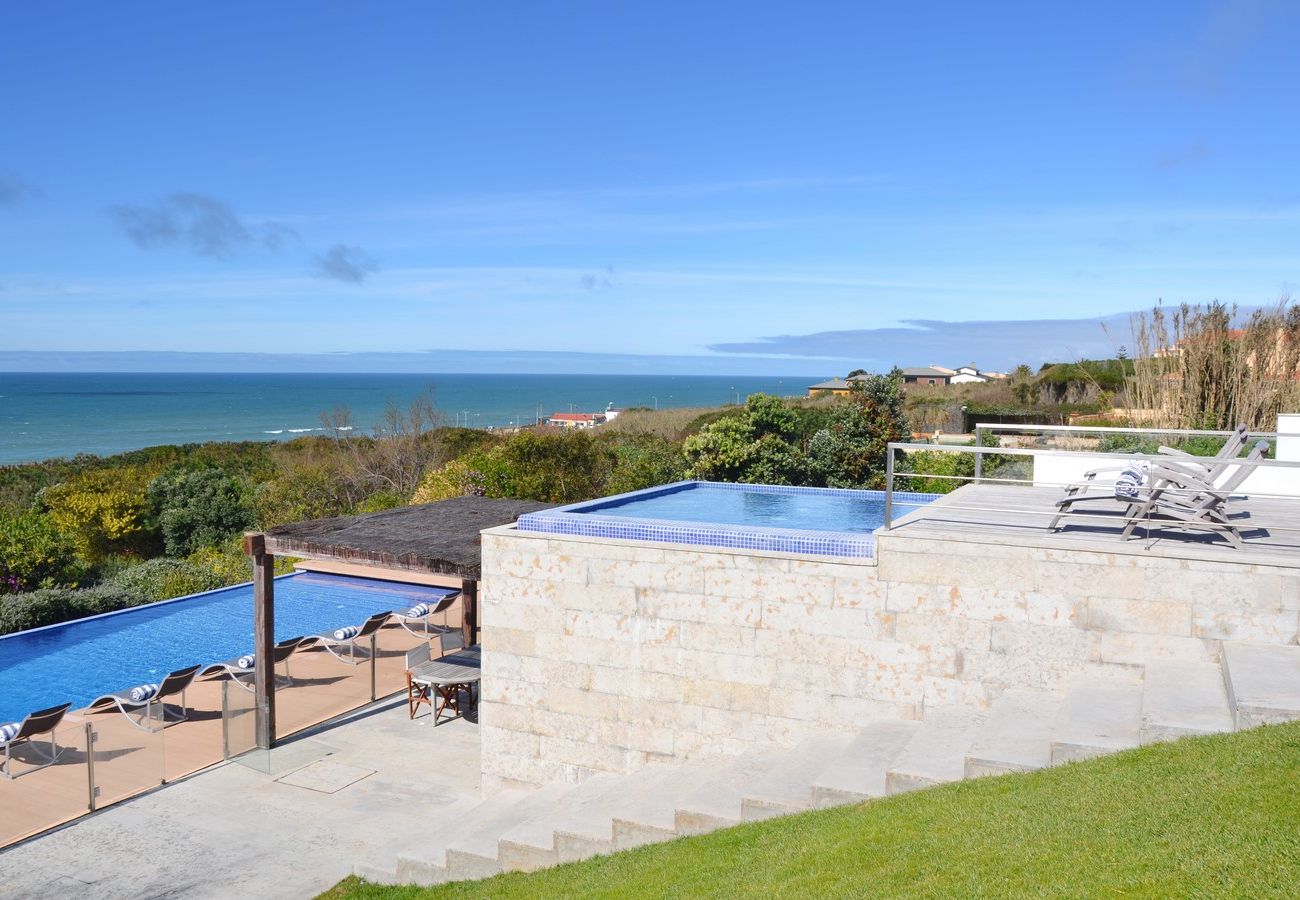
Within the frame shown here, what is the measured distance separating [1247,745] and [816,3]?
18.6 meters

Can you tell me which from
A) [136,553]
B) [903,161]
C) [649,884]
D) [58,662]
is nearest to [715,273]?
[903,161]

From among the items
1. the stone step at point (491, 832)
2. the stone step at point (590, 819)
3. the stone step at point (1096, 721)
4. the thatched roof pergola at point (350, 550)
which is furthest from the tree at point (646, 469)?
the stone step at point (1096, 721)

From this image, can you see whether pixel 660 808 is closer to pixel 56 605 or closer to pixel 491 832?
pixel 491 832

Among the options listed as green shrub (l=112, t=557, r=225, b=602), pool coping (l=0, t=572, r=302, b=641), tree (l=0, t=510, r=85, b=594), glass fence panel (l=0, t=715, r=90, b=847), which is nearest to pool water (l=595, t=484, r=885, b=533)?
glass fence panel (l=0, t=715, r=90, b=847)

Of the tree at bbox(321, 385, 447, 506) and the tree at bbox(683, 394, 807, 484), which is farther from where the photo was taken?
the tree at bbox(321, 385, 447, 506)

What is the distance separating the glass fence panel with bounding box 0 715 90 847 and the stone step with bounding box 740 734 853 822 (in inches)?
266

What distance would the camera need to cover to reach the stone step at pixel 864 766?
219 inches

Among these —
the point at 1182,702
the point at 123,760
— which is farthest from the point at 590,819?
the point at 123,760

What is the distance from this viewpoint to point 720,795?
6281mm

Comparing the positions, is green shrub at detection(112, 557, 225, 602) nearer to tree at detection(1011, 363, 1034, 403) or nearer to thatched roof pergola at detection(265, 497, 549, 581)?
thatched roof pergola at detection(265, 497, 549, 581)

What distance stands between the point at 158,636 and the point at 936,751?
15.1 meters

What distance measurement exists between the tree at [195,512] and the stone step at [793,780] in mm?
20989

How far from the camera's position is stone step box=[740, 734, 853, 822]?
18.9ft

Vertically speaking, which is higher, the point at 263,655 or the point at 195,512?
the point at 263,655
